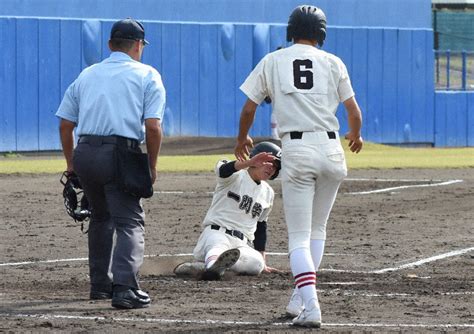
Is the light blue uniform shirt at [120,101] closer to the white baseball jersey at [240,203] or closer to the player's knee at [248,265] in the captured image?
the white baseball jersey at [240,203]

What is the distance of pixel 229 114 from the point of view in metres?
29.2

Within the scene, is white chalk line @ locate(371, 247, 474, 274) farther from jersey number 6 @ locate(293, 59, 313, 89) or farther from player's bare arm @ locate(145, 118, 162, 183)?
jersey number 6 @ locate(293, 59, 313, 89)

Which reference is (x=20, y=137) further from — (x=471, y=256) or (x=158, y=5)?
(x=471, y=256)

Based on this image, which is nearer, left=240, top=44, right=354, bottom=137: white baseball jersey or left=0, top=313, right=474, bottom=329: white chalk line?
left=0, top=313, right=474, bottom=329: white chalk line

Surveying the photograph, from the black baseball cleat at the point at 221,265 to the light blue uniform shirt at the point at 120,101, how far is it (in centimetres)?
125

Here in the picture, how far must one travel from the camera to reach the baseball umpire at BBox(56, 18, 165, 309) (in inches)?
323

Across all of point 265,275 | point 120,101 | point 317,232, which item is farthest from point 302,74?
point 265,275

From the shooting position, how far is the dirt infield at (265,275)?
303 inches

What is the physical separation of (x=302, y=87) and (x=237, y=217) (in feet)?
8.03

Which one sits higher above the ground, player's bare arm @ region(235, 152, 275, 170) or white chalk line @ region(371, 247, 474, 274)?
player's bare arm @ region(235, 152, 275, 170)

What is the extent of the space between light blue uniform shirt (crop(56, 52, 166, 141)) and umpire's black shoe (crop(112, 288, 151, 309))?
1.00 m

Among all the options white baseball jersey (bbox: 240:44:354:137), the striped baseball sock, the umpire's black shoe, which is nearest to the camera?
the striped baseball sock

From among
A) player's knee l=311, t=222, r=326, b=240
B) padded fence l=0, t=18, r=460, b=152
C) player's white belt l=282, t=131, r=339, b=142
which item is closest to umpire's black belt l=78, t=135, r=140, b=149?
player's white belt l=282, t=131, r=339, b=142

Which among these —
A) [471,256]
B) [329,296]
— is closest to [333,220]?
[471,256]
